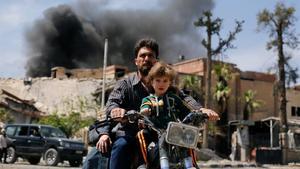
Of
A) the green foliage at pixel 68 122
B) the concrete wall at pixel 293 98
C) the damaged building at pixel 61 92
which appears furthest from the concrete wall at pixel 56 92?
the concrete wall at pixel 293 98

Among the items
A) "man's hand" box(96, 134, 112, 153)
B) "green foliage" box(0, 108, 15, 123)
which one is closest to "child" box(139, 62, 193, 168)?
"man's hand" box(96, 134, 112, 153)

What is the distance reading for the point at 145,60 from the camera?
4.78 metres

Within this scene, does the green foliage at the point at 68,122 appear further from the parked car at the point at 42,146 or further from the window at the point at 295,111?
the window at the point at 295,111

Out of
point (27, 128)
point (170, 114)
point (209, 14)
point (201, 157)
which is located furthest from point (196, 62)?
point (170, 114)

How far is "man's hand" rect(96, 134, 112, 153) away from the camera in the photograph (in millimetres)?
4520

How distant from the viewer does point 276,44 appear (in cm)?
3662

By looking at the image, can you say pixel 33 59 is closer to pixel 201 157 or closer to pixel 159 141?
pixel 201 157

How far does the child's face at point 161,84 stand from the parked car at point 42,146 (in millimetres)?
17655

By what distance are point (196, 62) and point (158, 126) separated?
1802 inches

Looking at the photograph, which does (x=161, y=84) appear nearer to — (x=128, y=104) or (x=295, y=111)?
(x=128, y=104)

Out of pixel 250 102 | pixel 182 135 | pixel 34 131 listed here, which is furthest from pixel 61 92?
pixel 182 135

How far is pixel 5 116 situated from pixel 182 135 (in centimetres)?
3773

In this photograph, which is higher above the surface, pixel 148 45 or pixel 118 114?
pixel 148 45

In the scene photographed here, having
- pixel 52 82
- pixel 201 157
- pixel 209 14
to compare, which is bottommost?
pixel 201 157
